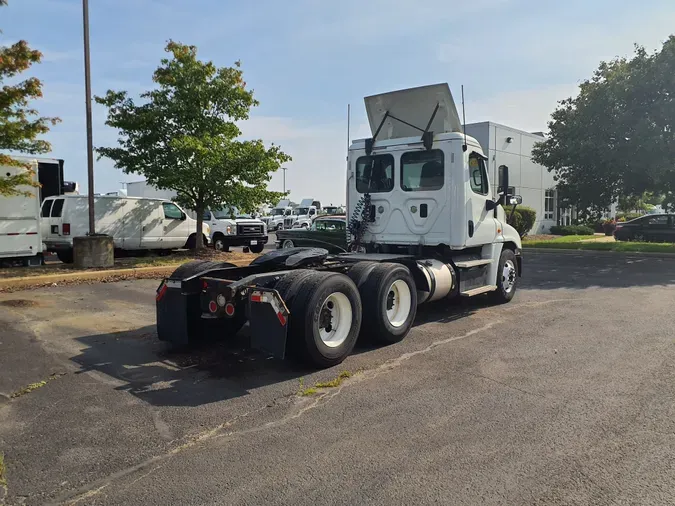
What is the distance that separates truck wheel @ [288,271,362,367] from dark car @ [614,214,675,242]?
951 inches

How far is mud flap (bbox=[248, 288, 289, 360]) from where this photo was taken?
17.7ft

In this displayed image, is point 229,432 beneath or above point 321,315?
beneath

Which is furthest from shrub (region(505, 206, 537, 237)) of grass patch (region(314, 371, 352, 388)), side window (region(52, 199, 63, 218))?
grass patch (region(314, 371, 352, 388))

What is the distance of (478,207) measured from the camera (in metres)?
8.76

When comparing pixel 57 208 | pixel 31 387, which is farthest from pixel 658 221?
pixel 31 387

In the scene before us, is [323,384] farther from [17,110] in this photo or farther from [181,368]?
[17,110]

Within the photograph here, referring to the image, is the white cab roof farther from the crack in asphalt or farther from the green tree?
the green tree

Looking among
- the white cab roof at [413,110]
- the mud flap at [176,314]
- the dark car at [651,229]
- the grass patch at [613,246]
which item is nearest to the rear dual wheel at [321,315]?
the mud flap at [176,314]

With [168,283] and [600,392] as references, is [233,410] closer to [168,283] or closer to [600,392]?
[168,283]

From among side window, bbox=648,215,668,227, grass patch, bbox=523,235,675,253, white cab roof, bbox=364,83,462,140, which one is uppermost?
white cab roof, bbox=364,83,462,140

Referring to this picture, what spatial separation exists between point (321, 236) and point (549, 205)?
23.2 meters

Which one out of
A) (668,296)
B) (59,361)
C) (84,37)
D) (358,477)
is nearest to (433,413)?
(358,477)

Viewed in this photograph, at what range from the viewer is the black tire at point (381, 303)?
6.58 m

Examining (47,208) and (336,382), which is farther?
(47,208)
